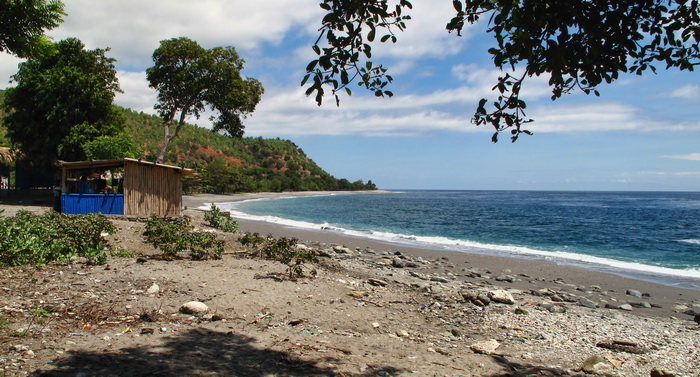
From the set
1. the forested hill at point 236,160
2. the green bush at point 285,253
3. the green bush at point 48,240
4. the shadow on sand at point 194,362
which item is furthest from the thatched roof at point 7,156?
the shadow on sand at point 194,362

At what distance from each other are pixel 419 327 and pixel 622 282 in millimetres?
8700

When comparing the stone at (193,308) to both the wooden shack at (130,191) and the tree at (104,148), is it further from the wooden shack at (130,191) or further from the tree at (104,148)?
the tree at (104,148)

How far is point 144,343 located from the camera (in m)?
4.48

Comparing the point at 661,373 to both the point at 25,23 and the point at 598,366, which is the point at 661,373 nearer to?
the point at 598,366

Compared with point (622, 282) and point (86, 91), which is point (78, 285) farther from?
point (86, 91)

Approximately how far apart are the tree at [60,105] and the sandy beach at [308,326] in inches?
574

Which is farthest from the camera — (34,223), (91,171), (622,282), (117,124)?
(117,124)

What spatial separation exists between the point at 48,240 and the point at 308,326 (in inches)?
227

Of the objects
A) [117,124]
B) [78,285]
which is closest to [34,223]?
[78,285]

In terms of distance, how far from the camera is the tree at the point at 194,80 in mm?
21594

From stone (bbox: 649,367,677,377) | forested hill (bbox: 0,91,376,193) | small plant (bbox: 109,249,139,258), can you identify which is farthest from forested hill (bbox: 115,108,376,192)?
stone (bbox: 649,367,677,377)

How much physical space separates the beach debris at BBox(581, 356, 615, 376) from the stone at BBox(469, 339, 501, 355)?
98 centimetres

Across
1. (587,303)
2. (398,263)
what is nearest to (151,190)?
(398,263)

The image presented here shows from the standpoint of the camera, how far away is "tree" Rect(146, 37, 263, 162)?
70.8 feet
